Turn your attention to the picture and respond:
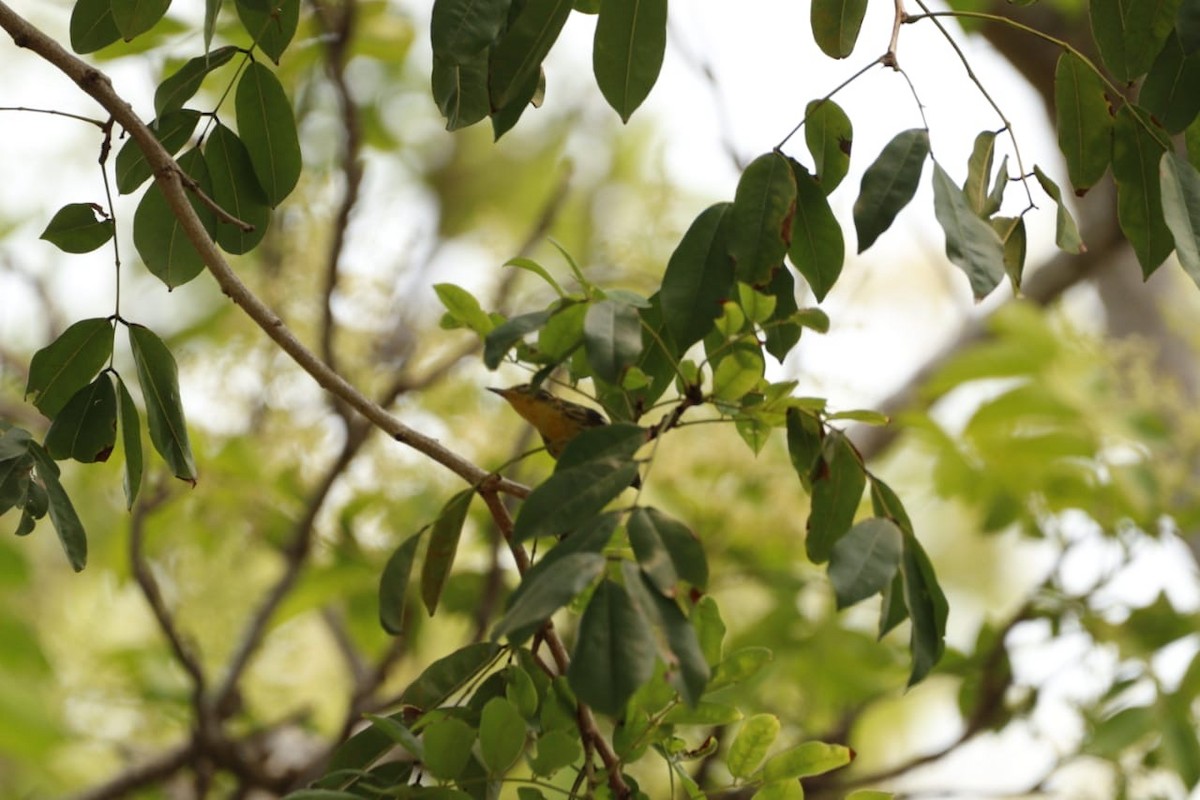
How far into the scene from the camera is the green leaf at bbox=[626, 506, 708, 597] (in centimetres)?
36

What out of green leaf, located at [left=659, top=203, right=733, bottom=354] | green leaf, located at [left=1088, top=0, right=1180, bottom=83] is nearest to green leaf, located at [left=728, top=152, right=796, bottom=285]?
green leaf, located at [left=659, top=203, right=733, bottom=354]

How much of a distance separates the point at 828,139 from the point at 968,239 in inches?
3.0

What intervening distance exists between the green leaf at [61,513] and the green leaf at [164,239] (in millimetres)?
84

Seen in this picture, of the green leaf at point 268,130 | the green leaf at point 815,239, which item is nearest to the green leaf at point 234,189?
the green leaf at point 268,130

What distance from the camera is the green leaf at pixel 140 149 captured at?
486 millimetres

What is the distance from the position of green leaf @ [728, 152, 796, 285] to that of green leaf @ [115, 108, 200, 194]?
0.22 metres

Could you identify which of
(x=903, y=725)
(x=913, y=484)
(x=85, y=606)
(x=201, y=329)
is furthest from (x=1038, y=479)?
(x=85, y=606)

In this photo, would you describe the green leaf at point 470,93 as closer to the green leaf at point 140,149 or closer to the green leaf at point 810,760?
the green leaf at point 140,149

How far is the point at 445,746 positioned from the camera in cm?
40

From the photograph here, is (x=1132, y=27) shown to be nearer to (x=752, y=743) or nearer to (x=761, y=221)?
(x=761, y=221)

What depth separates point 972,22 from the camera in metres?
1.14

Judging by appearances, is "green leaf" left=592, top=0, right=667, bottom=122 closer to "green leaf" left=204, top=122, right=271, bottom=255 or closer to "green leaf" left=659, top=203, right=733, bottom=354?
"green leaf" left=659, top=203, right=733, bottom=354

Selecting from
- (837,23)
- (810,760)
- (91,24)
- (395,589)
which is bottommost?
(810,760)

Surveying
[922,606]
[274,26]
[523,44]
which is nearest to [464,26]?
[523,44]
